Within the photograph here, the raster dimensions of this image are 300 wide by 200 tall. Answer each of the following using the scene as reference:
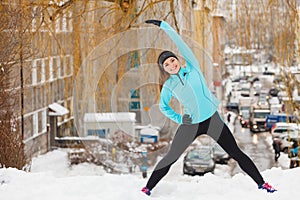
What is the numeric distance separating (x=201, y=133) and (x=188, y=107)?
17cm

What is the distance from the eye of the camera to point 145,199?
116 inches

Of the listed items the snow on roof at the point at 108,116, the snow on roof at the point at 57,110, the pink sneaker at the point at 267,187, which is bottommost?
the snow on roof at the point at 57,110

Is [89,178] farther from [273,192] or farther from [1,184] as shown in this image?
[273,192]

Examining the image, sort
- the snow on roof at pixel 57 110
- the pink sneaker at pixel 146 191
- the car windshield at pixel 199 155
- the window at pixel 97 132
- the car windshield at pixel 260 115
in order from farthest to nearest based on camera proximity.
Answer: the car windshield at pixel 260 115 → the snow on roof at pixel 57 110 → the car windshield at pixel 199 155 → the window at pixel 97 132 → the pink sneaker at pixel 146 191

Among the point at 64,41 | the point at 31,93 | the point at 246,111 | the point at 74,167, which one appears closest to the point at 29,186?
the point at 64,41

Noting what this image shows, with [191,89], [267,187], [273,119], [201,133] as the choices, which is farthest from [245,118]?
[191,89]

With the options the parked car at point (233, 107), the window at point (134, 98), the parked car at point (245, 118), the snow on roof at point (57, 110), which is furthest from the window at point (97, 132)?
the parked car at point (233, 107)

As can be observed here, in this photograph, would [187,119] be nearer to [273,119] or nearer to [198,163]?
[198,163]

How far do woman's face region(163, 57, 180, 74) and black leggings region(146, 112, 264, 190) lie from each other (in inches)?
12.5

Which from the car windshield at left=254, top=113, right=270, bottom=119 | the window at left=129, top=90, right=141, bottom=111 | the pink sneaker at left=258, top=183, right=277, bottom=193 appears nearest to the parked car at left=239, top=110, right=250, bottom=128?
the car windshield at left=254, top=113, right=270, bottom=119

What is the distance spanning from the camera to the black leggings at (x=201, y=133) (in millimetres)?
3006

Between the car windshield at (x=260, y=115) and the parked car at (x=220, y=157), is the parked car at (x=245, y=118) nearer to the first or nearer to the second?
the car windshield at (x=260, y=115)

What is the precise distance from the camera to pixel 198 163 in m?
10.0

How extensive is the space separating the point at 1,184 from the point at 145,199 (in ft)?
2.85
